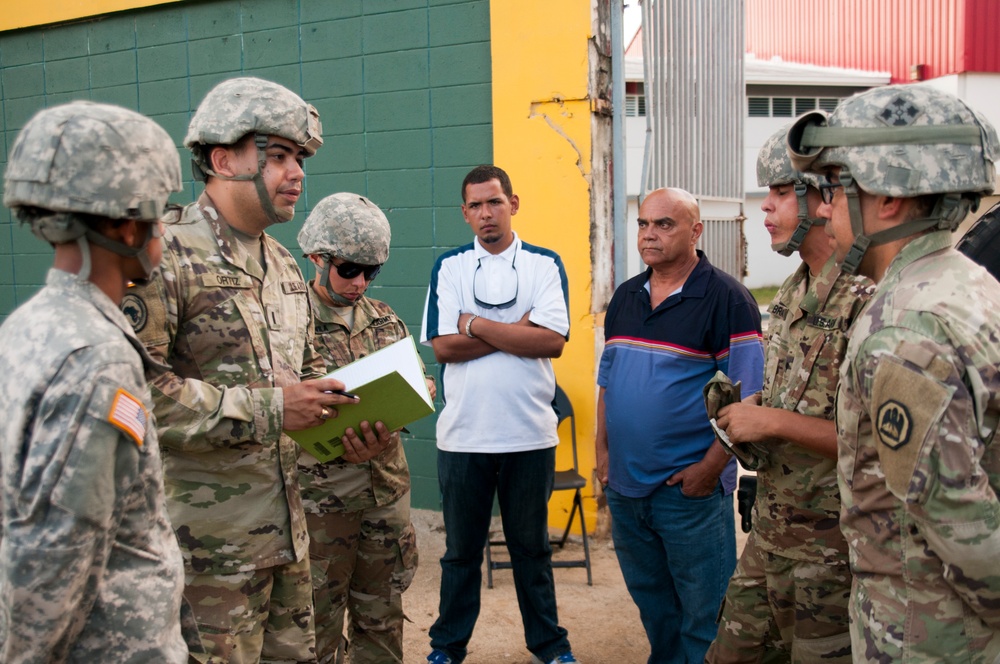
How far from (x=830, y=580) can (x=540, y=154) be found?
331 cm

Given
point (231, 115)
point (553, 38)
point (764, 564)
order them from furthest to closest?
point (553, 38) < point (764, 564) < point (231, 115)

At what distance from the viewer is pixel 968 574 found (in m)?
1.75

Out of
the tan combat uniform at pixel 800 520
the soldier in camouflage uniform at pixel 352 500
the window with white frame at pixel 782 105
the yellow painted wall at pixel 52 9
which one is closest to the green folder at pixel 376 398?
the soldier in camouflage uniform at pixel 352 500

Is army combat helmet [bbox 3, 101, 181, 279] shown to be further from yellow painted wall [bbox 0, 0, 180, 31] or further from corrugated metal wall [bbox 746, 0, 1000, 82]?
corrugated metal wall [bbox 746, 0, 1000, 82]

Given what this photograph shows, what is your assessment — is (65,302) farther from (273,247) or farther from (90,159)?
(273,247)

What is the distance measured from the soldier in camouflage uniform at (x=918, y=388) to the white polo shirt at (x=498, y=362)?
2025mm

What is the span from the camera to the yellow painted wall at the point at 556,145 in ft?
16.8

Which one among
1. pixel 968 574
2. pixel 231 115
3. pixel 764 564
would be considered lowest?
pixel 764 564

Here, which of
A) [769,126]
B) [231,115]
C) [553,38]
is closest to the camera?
[231,115]

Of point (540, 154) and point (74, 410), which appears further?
point (540, 154)

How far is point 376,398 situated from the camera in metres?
2.62

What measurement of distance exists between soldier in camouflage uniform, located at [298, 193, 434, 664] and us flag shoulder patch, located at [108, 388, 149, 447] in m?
1.65

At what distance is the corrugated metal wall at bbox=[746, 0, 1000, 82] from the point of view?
1630cm

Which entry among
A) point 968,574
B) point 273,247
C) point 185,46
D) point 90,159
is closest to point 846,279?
point 968,574
